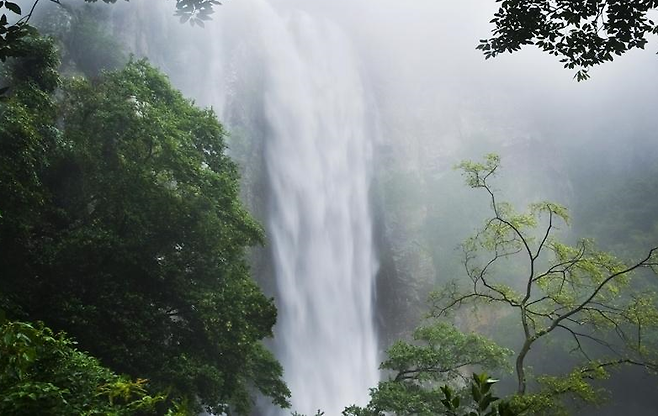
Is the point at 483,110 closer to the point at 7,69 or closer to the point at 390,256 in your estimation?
the point at 390,256

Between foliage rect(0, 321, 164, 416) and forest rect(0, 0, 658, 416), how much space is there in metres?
0.02

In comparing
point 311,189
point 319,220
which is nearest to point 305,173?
point 311,189

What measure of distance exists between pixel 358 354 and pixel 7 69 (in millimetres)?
19530

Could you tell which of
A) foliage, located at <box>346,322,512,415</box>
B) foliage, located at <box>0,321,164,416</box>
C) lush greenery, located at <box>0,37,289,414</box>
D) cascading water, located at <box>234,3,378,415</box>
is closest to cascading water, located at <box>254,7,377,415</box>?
cascading water, located at <box>234,3,378,415</box>

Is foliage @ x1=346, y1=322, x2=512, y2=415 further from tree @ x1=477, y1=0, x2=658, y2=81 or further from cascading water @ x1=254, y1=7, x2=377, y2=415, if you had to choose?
cascading water @ x1=254, y1=7, x2=377, y2=415

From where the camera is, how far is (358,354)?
23828mm

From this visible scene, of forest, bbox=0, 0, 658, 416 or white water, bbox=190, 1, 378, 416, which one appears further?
white water, bbox=190, 1, 378, 416

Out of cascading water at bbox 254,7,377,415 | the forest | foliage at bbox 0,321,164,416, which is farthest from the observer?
cascading water at bbox 254,7,377,415

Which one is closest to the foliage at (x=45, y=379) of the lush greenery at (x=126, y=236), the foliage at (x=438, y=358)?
the lush greenery at (x=126, y=236)

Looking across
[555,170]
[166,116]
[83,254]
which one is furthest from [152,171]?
[555,170]

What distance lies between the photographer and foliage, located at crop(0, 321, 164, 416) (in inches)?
99.4

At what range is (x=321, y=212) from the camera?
85.8ft

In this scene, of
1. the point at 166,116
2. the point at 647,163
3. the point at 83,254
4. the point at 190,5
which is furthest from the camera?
the point at 647,163

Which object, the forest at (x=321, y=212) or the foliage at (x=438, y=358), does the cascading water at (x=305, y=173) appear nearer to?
the forest at (x=321, y=212)
